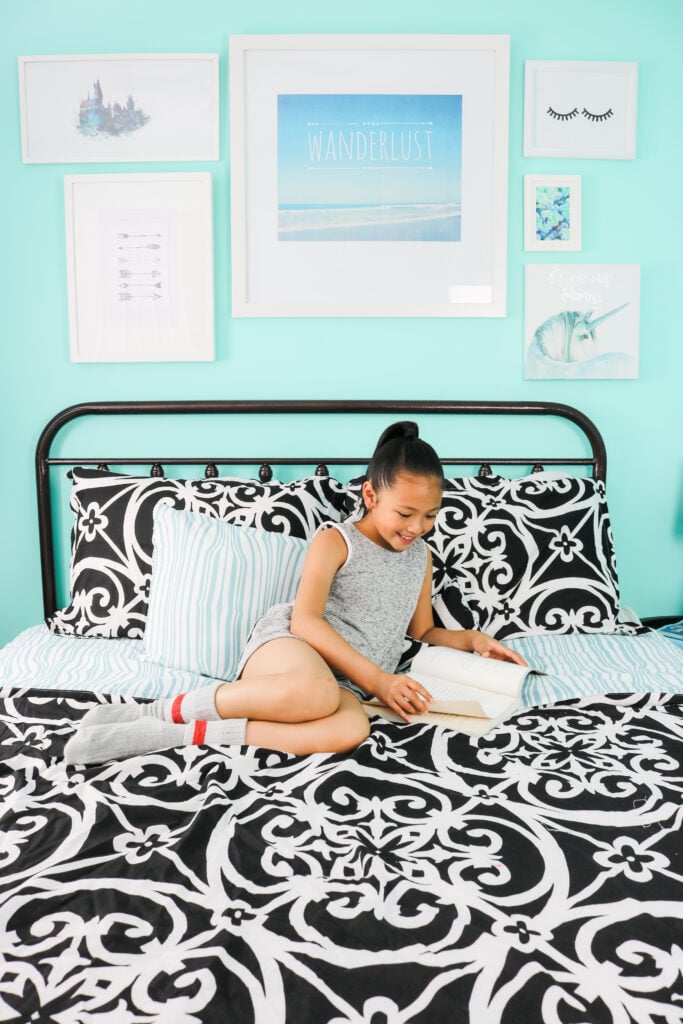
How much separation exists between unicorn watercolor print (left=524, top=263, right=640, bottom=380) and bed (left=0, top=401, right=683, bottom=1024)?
497 millimetres

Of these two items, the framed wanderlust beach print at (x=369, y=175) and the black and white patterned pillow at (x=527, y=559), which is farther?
the framed wanderlust beach print at (x=369, y=175)

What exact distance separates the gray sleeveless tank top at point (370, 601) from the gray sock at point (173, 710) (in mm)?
341

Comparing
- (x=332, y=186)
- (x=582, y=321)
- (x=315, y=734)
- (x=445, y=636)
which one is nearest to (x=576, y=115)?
(x=582, y=321)

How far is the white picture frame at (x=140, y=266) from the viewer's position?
84.2 inches

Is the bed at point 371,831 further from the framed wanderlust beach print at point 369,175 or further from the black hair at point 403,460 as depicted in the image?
the framed wanderlust beach print at point 369,175

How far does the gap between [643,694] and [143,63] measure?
2.06m

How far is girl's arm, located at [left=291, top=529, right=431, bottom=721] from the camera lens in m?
1.36

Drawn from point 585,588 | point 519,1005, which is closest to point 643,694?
point 585,588

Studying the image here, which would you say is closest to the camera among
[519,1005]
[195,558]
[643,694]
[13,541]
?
[519,1005]

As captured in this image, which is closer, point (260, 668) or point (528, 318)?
point (260, 668)

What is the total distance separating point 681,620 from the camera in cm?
215

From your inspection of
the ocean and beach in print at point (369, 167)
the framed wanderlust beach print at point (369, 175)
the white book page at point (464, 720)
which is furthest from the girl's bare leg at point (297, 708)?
the ocean and beach in print at point (369, 167)

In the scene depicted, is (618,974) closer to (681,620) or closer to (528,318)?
(681,620)

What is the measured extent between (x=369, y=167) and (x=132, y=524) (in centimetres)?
119
